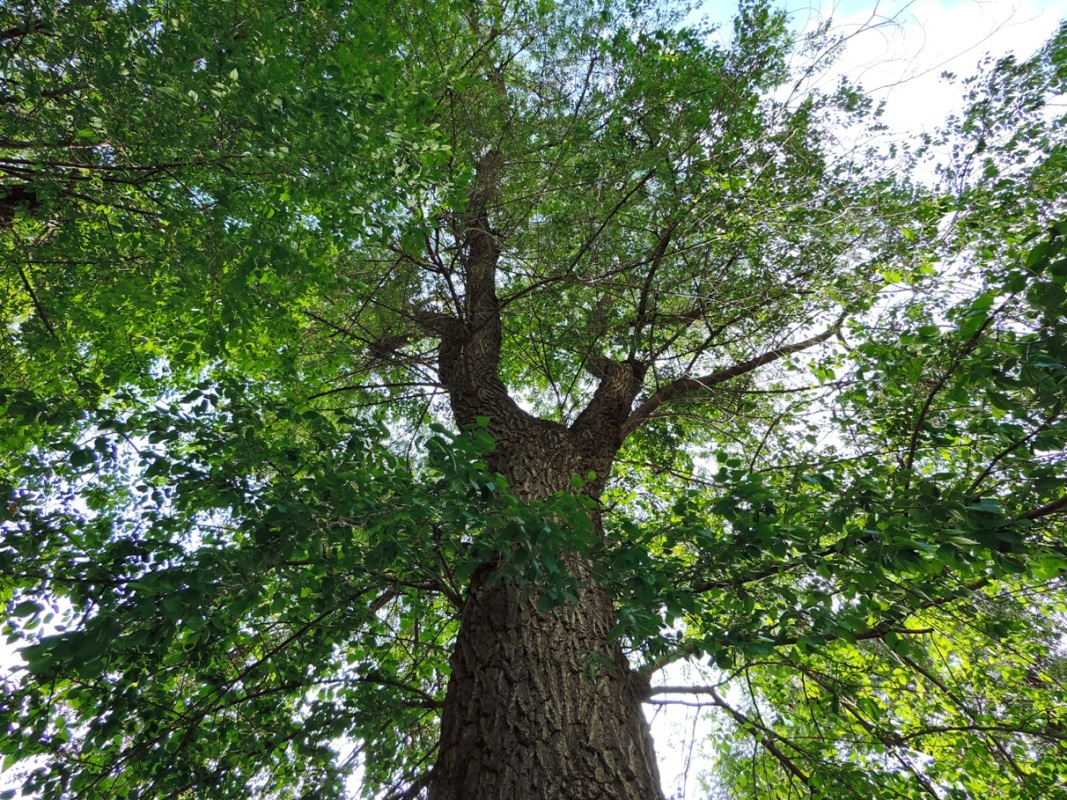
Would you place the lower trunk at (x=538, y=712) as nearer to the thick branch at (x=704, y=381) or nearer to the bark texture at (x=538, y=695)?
the bark texture at (x=538, y=695)

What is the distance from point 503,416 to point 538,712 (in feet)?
7.59

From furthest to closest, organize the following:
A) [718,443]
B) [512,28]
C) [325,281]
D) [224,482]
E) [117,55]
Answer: [718,443]
[512,28]
[325,281]
[117,55]
[224,482]

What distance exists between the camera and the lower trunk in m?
2.18

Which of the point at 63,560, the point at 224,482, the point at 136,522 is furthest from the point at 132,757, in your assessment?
the point at 136,522

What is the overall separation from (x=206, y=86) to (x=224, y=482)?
2.01 m

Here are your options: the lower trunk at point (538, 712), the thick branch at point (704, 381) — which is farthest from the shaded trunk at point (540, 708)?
the thick branch at point (704, 381)

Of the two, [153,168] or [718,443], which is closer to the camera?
[153,168]

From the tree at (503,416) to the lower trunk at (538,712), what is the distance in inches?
0.8

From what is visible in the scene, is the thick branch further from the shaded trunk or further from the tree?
the shaded trunk

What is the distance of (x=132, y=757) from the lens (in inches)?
106

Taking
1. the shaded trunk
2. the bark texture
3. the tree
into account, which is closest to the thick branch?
the tree

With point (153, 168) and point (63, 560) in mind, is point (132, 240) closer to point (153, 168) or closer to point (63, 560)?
point (153, 168)

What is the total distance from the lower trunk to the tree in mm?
20

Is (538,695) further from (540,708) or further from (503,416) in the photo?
(503,416)
